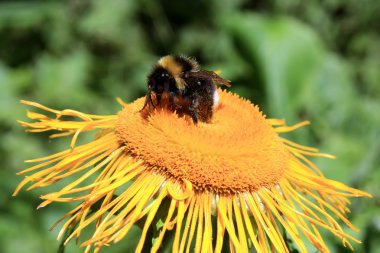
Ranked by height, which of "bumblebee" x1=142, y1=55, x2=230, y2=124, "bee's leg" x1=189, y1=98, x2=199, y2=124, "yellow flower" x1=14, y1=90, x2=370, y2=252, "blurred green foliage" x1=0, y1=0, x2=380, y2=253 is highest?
"blurred green foliage" x1=0, y1=0, x2=380, y2=253

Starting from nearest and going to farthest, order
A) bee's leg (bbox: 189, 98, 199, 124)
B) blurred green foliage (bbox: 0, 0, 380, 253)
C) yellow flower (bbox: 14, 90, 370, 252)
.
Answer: yellow flower (bbox: 14, 90, 370, 252) → bee's leg (bbox: 189, 98, 199, 124) → blurred green foliage (bbox: 0, 0, 380, 253)

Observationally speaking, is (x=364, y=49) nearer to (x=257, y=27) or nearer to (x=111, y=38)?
(x=257, y=27)

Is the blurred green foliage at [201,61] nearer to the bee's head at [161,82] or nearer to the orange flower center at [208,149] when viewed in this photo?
the orange flower center at [208,149]

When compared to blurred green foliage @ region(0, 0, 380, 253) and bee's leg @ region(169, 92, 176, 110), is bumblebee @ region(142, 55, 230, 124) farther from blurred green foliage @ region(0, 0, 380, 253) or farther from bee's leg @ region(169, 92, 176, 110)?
blurred green foliage @ region(0, 0, 380, 253)

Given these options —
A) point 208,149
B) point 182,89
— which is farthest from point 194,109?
point 208,149

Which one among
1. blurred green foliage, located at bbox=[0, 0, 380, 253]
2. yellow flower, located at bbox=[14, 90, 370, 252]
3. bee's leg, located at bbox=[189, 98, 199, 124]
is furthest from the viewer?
blurred green foliage, located at bbox=[0, 0, 380, 253]

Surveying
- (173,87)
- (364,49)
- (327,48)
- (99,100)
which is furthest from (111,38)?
(173,87)

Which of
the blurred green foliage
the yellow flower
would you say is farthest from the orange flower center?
A: the blurred green foliage

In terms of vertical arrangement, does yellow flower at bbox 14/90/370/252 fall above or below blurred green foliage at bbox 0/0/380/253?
below
